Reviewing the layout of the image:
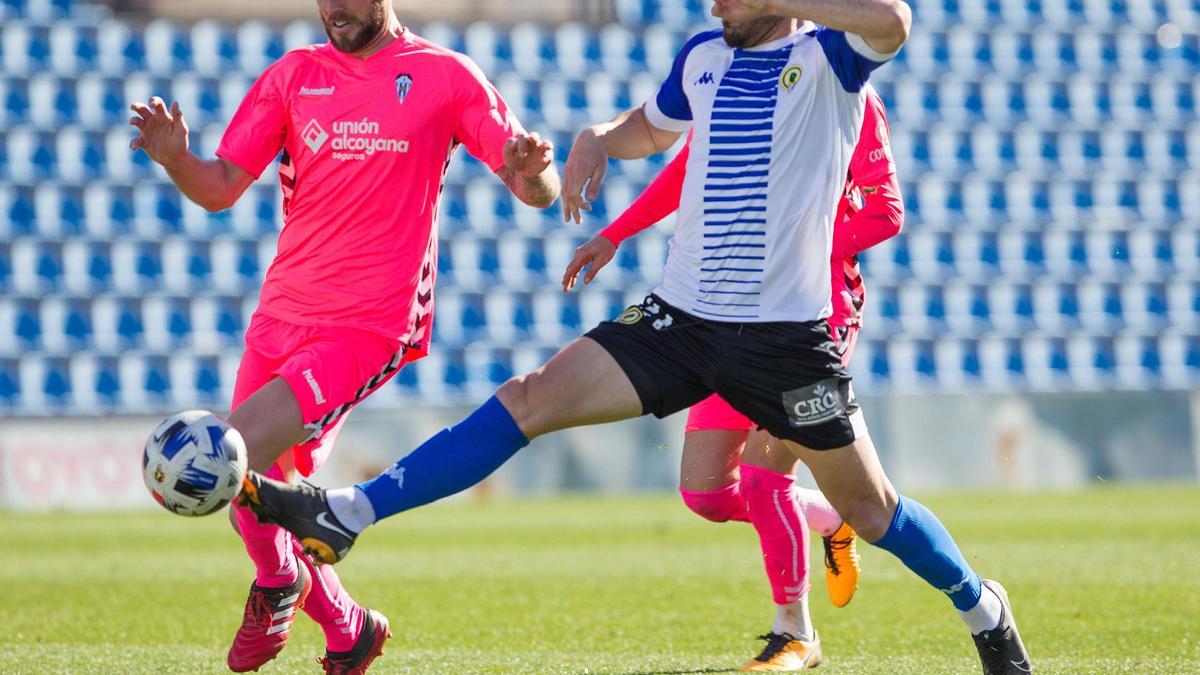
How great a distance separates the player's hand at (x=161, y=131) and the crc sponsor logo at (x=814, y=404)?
1941mm

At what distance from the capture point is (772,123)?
4352 mm

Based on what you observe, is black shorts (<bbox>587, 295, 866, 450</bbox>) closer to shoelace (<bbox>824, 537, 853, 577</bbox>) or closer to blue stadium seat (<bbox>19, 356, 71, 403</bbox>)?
shoelace (<bbox>824, 537, 853, 577</bbox>)

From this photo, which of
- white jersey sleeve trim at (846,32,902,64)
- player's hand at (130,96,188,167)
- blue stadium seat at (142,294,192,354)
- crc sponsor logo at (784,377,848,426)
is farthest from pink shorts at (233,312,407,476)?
blue stadium seat at (142,294,192,354)

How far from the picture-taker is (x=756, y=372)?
4242 millimetres

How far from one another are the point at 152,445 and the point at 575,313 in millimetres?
15679

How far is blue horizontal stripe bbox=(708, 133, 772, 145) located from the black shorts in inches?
20.1

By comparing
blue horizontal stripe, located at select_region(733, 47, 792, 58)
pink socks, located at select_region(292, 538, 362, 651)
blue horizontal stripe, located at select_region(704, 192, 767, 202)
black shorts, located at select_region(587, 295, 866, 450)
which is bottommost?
pink socks, located at select_region(292, 538, 362, 651)

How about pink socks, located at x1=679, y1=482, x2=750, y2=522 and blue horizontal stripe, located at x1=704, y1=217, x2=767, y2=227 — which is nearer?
blue horizontal stripe, located at x1=704, y1=217, x2=767, y2=227

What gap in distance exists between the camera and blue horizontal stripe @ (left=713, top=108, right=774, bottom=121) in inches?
172

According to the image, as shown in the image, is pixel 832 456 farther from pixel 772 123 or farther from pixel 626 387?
pixel 772 123

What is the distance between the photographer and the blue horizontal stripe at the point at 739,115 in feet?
14.3

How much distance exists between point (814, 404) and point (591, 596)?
4.01m

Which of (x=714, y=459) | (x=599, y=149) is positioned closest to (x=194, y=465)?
(x=599, y=149)

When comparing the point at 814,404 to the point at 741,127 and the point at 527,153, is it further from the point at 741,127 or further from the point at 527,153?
the point at 527,153
